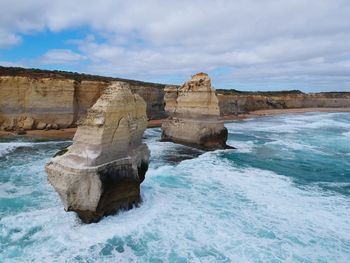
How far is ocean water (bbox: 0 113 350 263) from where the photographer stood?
8.31 m

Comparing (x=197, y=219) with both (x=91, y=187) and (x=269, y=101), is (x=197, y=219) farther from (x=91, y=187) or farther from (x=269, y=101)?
(x=269, y=101)

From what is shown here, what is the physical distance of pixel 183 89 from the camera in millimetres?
23719

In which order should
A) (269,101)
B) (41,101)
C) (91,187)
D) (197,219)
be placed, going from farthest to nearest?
(269,101) → (41,101) → (197,219) → (91,187)

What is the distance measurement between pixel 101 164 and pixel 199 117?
13813 millimetres

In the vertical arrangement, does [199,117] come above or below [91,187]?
above

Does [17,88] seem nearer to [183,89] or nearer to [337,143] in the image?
[183,89]

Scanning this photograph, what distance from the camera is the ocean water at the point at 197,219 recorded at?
831 centimetres

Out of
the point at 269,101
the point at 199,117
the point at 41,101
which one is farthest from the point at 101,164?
the point at 269,101

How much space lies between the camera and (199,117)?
22922 millimetres

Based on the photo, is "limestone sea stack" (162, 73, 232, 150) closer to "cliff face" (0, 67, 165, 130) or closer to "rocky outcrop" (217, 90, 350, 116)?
"cliff face" (0, 67, 165, 130)

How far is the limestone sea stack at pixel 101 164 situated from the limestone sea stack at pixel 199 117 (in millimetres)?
11651

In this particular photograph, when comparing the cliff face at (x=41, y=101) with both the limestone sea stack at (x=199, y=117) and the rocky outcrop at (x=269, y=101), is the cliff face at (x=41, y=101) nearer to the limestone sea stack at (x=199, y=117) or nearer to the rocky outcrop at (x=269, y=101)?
the limestone sea stack at (x=199, y=117)

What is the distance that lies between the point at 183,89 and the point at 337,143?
553 inches

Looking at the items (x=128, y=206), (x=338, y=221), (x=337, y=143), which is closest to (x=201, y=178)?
(x=128, y=206)
